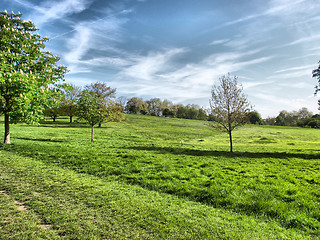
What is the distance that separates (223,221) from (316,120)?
355 feet

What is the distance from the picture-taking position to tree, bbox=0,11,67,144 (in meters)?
15.5

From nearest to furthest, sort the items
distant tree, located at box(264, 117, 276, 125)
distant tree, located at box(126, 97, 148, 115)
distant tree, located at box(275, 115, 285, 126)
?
1. distant tree, located at box(126, 97, 148, 115)
2. distant tree, located at box(275, 115, 285, 126)
3. distant tree, located at box(264, 117, 276, 125)

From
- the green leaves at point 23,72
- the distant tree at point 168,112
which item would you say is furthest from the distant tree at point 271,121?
the green leaves at point 23,72

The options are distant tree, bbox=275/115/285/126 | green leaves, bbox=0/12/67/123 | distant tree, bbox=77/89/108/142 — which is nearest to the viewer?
green leaves, bbox=0/12/67/123

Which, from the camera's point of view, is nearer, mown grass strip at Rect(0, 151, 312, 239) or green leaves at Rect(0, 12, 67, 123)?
mown grass strip at Rect(0, 151, 312, 239)

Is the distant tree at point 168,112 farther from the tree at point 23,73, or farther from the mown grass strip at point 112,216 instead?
the mown grass strip at point 112,216

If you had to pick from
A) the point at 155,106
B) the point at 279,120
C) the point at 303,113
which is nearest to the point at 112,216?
the point at 155,106

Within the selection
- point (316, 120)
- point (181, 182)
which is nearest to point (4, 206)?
point (181, 182)

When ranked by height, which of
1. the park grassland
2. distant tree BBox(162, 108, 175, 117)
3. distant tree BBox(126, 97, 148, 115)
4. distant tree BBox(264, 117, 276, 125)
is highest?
distant tree BBox(126, 97, 148, 115)

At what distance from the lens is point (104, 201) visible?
6.66 metres

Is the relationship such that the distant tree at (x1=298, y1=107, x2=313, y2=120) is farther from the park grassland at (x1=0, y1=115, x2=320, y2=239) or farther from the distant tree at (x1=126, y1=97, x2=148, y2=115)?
the park grassland at (x1=0, y1=115, x2=320, y2=239)

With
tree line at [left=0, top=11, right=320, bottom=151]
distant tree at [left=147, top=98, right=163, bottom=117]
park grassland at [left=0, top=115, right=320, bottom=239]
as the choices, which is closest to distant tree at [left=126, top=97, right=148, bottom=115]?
distant tree at [left=147, top=98, right=163, bottom=117]

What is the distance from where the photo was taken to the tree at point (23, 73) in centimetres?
1551

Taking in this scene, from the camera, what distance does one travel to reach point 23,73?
16.3 metres
